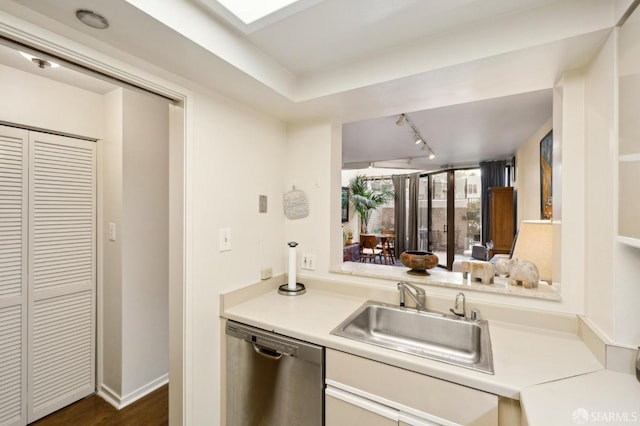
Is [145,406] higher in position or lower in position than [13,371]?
lower

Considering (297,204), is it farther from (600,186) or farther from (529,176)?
(529,176)

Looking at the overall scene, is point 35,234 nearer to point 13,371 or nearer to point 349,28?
point 13,371

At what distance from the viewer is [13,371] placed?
1.76 m

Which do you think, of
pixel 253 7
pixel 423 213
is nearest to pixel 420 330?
pixel 253 7

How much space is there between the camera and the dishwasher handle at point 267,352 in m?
1.40

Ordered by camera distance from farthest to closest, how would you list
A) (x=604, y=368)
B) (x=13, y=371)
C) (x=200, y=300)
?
(x=13, y=371) → (x=200, y=300) → (x=604, y=368)

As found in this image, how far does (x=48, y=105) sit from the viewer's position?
6.09ft

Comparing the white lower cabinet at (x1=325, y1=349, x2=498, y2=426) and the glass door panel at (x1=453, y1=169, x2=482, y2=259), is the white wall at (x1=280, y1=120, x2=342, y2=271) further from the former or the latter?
the glass door panel at (x1=453, y1=169, x2=482, y2=259)

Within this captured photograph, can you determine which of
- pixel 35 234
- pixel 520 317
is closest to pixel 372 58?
pixel 520 317

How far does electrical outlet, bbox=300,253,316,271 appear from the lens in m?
1.98

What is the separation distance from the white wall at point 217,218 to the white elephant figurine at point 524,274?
144 centimetres

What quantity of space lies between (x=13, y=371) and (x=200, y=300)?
1.39m

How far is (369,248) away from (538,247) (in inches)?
203

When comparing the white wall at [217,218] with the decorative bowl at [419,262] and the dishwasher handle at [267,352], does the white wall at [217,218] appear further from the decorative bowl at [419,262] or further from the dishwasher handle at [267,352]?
the decorative bowl at [419,262]
